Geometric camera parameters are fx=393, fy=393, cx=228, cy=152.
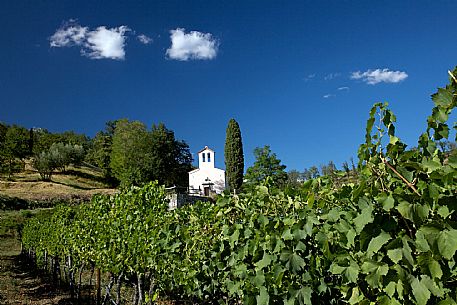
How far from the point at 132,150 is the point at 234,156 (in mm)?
12785

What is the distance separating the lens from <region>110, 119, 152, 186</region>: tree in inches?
1834

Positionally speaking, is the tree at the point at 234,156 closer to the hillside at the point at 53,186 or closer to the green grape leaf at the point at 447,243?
the hillside at the point at 53,186

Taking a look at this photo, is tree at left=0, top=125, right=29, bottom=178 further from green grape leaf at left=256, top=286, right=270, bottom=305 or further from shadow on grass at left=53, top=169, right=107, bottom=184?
green grape leaf at left=256, top=286, right=270, bottom=305

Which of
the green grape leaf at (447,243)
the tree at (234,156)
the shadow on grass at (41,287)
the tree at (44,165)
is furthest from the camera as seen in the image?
the tree at (44,165)

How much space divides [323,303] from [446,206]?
1265 mm

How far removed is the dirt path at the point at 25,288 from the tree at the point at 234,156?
92.2 ft

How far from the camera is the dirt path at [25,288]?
963cm

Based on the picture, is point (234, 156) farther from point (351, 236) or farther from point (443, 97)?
point (443, 97)

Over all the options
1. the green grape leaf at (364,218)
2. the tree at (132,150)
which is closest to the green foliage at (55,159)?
the tree at (132,150)

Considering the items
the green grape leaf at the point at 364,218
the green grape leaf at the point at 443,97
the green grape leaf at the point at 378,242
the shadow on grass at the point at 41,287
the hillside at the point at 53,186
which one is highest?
the hillside at the point at 53,186

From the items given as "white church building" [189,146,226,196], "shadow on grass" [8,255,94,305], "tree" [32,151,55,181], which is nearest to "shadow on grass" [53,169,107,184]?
"tree" [32,151,55,181]

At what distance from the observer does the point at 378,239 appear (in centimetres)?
142

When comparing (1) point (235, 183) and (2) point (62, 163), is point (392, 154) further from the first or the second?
(2) point (62, 163)

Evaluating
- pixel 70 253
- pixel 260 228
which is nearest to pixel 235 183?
pixel 70 253
